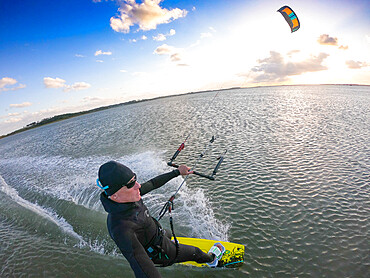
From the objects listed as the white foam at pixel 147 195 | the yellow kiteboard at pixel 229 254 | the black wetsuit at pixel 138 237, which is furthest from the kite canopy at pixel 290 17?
the black wetsuit at pixel 138 237

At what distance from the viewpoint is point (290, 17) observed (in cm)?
1538

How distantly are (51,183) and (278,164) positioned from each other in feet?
53.1

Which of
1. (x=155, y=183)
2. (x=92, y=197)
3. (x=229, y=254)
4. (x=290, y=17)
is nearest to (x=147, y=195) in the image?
(x=92, y=197)

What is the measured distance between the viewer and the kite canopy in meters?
15.2

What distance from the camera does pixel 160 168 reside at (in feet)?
47.6

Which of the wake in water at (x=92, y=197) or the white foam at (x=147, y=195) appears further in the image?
the white foam at (x=147, y=195)

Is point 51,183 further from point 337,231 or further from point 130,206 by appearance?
point 337,231

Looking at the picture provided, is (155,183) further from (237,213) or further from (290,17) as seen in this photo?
(290,17)

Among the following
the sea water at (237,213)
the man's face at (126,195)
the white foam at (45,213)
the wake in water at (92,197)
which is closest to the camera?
the man's face at (126,195)

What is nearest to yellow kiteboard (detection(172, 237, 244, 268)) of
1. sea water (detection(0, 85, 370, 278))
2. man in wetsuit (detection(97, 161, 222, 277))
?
sea water (detection(0, 85, 370, 278))

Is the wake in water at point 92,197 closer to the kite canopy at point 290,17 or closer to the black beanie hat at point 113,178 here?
the black beanie hat at point 113,178

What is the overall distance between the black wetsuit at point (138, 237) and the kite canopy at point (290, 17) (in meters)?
17.1

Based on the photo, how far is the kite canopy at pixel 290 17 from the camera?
15211 millimetres

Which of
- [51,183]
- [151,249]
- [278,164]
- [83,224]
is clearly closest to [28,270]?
[83,224]
